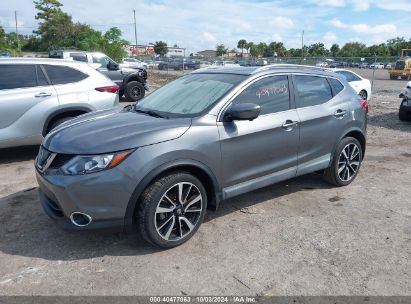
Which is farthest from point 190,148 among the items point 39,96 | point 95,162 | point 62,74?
point 62,74

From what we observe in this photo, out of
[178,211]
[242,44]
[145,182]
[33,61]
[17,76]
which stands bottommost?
[178,211]

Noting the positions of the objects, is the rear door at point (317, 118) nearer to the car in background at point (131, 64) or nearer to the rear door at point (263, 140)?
the rear door at point (263, 140)

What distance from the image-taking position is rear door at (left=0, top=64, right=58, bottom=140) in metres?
5.85

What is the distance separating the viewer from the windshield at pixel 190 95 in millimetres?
3918

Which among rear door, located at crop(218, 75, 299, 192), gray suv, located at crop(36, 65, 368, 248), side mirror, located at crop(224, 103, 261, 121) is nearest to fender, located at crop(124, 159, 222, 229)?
gray suv, located at crop(36, 65, 368, 248)

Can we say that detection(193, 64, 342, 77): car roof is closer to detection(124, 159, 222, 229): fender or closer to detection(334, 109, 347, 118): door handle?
detection(334, 109, 347, 118): door handle

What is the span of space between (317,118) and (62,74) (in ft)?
14.0

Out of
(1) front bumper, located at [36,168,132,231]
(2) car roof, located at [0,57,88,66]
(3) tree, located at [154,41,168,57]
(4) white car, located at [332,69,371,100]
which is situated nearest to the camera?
(1) front bumper, located at [36,168,132,231]

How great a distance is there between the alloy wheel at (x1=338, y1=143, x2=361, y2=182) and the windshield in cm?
197

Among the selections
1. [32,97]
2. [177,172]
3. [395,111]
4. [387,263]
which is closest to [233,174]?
[177,172]

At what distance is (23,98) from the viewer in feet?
19.5

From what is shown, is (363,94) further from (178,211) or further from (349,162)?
(178,211)

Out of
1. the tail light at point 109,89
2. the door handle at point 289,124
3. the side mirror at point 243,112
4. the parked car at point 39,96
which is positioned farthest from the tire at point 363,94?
the side mirror at point 243,112

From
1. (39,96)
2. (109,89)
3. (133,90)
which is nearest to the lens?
(39,96)
